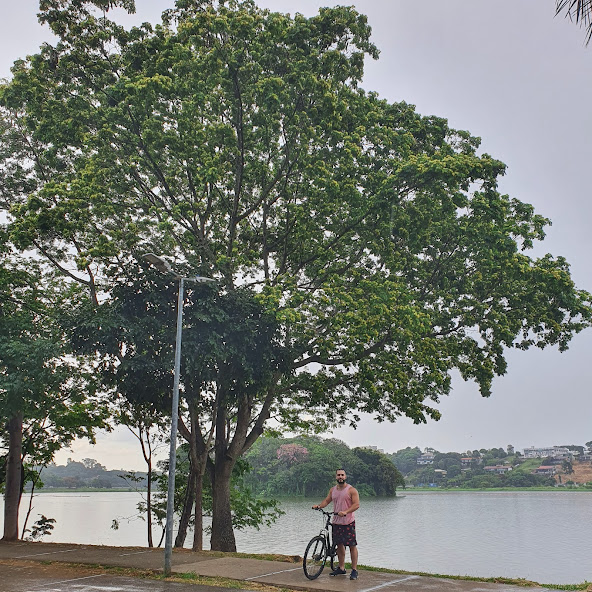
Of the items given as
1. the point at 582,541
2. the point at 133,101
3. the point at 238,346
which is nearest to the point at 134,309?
the point at 238,346

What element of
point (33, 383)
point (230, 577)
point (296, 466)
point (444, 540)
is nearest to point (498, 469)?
point (296, 466)

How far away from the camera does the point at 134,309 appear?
52.5 feet

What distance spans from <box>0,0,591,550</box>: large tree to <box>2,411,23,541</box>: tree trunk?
5.94 metres

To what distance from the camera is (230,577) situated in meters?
10.5

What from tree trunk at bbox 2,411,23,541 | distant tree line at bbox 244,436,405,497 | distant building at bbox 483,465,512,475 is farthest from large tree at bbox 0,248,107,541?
distant building at bbox 483,465,512,475

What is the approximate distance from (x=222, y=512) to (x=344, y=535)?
27.5ft

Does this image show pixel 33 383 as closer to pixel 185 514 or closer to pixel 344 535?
pixel 185 514

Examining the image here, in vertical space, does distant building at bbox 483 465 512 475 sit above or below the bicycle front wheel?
below

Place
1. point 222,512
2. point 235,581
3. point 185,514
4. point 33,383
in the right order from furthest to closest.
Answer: point 185,514, point 222,512, point 33,383, point 235,581

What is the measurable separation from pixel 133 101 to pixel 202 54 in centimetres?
215

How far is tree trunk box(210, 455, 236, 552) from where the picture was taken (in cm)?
1800

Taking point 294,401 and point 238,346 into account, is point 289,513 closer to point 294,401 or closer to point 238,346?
point 294,401

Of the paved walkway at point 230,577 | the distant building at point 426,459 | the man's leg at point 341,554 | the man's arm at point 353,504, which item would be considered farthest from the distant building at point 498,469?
the man's arm at point 353,504

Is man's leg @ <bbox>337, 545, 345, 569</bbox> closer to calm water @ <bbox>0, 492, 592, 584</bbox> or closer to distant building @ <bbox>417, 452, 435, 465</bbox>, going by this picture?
calm water @ <bbox>0, 492, 592, 584</bbox>
